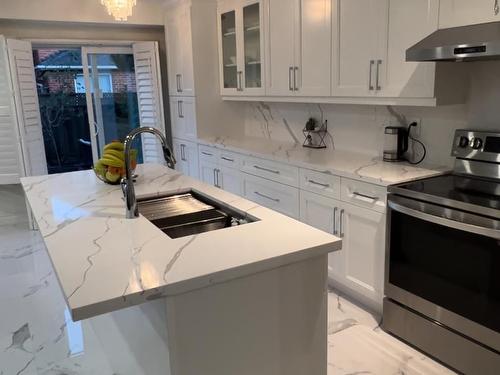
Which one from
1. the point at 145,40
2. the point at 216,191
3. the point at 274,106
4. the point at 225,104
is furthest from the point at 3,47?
the point at 216,191

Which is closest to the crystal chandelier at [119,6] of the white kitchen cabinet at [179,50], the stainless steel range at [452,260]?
the white kitchen cabinet at [179,50]

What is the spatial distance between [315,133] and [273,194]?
74 centimetres

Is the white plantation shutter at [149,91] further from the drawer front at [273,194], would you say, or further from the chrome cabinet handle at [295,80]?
the chrome cabinet handle at [295,80]

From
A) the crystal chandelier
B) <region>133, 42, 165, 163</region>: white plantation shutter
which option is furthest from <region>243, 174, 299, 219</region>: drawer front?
<region>133, 42, 165, 163</region>: white plantation shutter

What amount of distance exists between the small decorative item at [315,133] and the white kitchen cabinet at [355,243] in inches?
33.1

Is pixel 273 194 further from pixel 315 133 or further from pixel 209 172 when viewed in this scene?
pixel 209 172

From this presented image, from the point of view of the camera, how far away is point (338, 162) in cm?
309

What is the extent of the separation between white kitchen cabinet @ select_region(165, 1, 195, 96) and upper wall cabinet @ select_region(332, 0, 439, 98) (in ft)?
6.37

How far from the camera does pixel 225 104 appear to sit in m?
4.84

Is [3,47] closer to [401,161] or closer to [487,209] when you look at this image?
[401,161]

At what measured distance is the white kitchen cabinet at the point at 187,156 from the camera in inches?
190

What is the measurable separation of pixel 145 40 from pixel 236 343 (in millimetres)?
4537

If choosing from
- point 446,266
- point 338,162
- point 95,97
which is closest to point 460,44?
point 446,266

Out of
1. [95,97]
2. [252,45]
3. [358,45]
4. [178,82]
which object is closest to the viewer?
[358,45]
